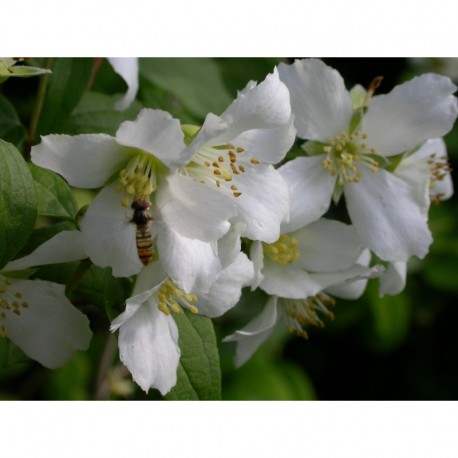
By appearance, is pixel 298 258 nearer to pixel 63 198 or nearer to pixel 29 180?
pixel 63 198

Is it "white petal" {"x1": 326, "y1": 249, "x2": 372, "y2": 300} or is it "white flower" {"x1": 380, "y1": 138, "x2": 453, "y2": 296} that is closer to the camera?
"white flower" {"x1": 380, "y1": 138, "x2": 453, "y2": 296}

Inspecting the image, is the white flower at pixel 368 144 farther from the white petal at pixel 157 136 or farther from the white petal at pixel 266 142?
the white petal at pixel 157 136

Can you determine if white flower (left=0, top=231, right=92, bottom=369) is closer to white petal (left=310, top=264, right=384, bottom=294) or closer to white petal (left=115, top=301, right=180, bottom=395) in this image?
white petal (left=115, top=301, right=180, bottom=395)

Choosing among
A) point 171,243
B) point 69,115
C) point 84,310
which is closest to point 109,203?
point 171,243

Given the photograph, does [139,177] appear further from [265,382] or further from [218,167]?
[265,382]

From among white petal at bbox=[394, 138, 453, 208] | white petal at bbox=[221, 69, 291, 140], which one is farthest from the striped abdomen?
white petal at bbox=[394, 138, 453, 208]

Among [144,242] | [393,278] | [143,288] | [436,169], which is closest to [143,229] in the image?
[144,242]

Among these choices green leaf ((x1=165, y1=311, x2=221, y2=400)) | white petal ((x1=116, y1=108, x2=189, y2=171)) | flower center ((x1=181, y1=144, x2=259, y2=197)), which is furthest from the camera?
green leaf ((x1=165, y1=311, x2=221, y2=400))
